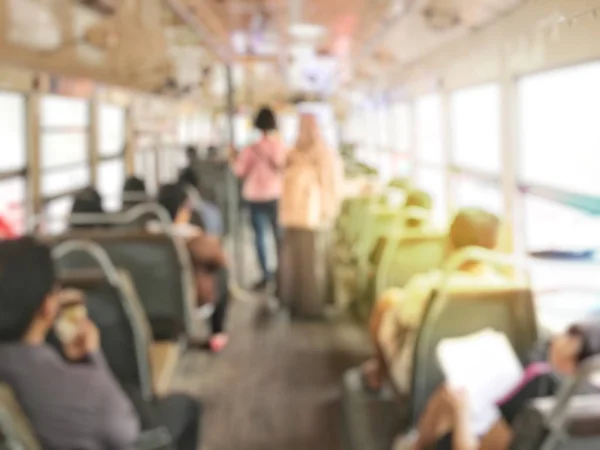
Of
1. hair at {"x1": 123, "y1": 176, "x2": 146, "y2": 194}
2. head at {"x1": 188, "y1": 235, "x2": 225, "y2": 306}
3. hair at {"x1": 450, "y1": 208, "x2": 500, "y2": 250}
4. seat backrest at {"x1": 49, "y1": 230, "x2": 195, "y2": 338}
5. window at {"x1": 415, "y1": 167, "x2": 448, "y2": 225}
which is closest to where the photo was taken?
hair at {"x1": 450, "y1": 208, "x2": 500, "y2": 250}

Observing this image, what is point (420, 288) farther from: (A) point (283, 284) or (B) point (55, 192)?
(A) point (283, 284)

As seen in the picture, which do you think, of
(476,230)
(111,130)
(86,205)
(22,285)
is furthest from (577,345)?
(111,130)

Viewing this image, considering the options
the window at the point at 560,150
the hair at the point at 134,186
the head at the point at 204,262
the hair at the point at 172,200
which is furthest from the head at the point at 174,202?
the window at the point at 560,150

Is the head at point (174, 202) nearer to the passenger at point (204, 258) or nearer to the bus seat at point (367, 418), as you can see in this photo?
the passenger at point (204, 258)

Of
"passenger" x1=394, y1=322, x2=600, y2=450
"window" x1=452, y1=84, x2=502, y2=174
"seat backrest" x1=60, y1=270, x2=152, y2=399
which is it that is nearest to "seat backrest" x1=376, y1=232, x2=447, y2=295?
"window" x1=452, y1=84, x2=502, y2=174

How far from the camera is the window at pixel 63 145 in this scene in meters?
5.20

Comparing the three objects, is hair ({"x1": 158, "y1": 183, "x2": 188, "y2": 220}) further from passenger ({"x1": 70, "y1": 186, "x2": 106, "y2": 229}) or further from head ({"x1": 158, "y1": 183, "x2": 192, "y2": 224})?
passenger ({"x1": 70, "y1": 186, "x2": 106, "y2": 229})

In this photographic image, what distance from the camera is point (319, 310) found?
678 cm

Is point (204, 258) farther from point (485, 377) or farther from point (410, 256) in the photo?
point (485, 377)

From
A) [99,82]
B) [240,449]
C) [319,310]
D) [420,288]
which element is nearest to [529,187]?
[420,288]

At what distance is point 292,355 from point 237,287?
223 cm

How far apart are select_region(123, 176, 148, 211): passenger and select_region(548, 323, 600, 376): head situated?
4.75 metres

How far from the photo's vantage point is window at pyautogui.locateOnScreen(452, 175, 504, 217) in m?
4.68

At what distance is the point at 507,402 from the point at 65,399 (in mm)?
1233
